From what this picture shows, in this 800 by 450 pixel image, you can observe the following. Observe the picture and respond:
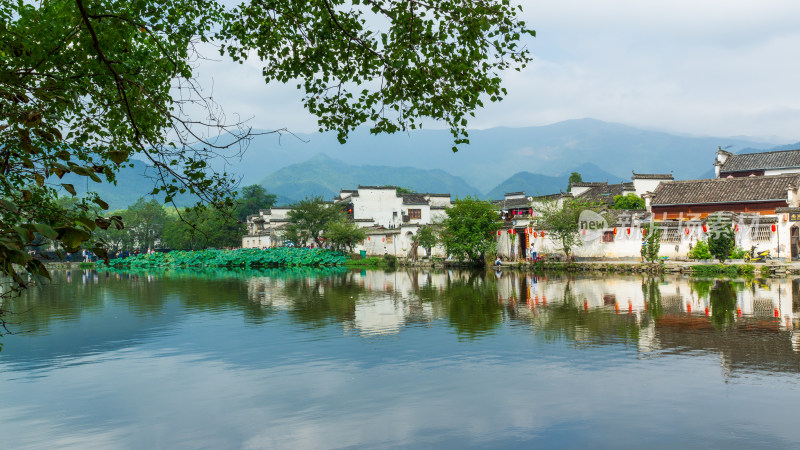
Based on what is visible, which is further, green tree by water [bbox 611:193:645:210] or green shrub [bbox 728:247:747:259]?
green tree by water [bbox 611:193:645:210]

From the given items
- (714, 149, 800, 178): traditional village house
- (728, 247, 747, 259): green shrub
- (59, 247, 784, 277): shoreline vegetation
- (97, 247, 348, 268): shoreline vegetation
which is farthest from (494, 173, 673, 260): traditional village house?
(97, 247, 348, 268): shoreline vegetation

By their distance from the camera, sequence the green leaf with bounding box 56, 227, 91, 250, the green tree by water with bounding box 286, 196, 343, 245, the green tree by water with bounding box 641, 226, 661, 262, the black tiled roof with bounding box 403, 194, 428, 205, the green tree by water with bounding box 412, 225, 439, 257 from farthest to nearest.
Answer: the black tiled roof with bounding box 403, 194, 428, 205
the green tree by water with bounding box 286, 196, 343, 245
the green tree by water with bounding box 412, 225, 439, 257
the green tree by water with bounding box 641, 226, 661, 262
the green leaf with bounding box 56, 227, 91, 250

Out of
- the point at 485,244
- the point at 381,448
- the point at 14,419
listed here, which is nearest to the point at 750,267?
the point at 485,244

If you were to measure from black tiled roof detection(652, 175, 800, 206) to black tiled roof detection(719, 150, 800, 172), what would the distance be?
26.2ft

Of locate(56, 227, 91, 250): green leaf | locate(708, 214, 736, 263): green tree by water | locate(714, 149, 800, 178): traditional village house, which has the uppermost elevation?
locate(714, 149, 800, 178): traditional village house

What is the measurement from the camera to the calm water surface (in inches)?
295

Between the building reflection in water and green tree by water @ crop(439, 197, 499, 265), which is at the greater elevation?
green tree by water @ crop(439, 197, 499, 265)

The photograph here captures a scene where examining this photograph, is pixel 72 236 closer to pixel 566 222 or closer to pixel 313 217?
pixel 566 222

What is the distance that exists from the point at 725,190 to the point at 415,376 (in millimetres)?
28042

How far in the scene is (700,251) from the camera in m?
29.5

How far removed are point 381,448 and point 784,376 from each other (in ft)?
19.8

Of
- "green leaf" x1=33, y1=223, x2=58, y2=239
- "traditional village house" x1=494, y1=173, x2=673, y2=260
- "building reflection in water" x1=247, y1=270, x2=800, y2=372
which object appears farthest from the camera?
"traditional village house" x1=494, y1=173, x2=673, y2=260

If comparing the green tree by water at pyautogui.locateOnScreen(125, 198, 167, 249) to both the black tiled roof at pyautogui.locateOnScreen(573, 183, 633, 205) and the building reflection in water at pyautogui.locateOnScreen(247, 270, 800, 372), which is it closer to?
the black tiled roof at pyautogui.locateOnScreen(573, 183, 633, 205)

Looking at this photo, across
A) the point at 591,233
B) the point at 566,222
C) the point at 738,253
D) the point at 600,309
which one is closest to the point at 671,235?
the point at 738,253
